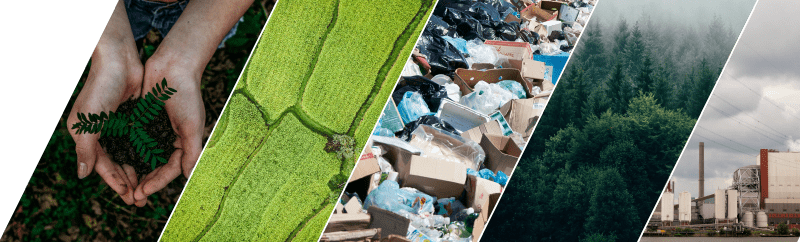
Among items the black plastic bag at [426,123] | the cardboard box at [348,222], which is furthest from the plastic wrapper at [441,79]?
the cardboard box at [348,222]

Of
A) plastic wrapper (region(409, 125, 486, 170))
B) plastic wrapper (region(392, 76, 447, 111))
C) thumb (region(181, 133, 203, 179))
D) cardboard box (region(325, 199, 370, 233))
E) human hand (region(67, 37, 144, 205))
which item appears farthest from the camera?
plastic wrapper (region(392, 76, 447, 111))

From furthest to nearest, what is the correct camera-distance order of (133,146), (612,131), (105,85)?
(612,131), (133,146), (105,85)

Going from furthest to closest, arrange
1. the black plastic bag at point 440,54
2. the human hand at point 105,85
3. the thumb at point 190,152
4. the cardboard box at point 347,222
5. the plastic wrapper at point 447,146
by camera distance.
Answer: the black plastic bag at point 440,54 → the plastic wrapper at point 447,146 → the cardboard box at point 347,222 → the thumb at point 190,152 → the human hand at point 105,85

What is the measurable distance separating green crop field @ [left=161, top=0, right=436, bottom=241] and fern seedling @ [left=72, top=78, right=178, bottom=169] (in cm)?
28

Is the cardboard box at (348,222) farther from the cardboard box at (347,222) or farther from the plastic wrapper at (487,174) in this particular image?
the plastic wrapper at (487,174)

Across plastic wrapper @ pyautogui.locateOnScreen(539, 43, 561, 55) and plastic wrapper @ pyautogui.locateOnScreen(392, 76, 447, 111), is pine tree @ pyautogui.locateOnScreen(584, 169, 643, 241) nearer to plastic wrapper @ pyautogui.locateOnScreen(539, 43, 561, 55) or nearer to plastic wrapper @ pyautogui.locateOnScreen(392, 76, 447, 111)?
plastic wrapper @ pyautogui.locateOnScreen(539, 43, 561, 55)

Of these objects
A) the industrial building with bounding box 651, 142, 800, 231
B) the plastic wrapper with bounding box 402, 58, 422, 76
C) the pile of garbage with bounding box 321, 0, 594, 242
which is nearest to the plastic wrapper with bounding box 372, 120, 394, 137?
the pile of garbage with bounding box 321, 0, 594, 242

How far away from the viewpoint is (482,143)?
7.81 ft

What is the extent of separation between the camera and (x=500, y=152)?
7.66 ft

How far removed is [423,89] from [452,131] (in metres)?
0.30

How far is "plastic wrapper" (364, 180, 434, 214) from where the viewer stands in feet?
7.54

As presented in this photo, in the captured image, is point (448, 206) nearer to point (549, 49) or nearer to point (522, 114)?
point (522, 114)

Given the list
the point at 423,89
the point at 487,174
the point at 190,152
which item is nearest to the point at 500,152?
the point at 487,174

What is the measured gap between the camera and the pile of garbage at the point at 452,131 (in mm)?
2305
